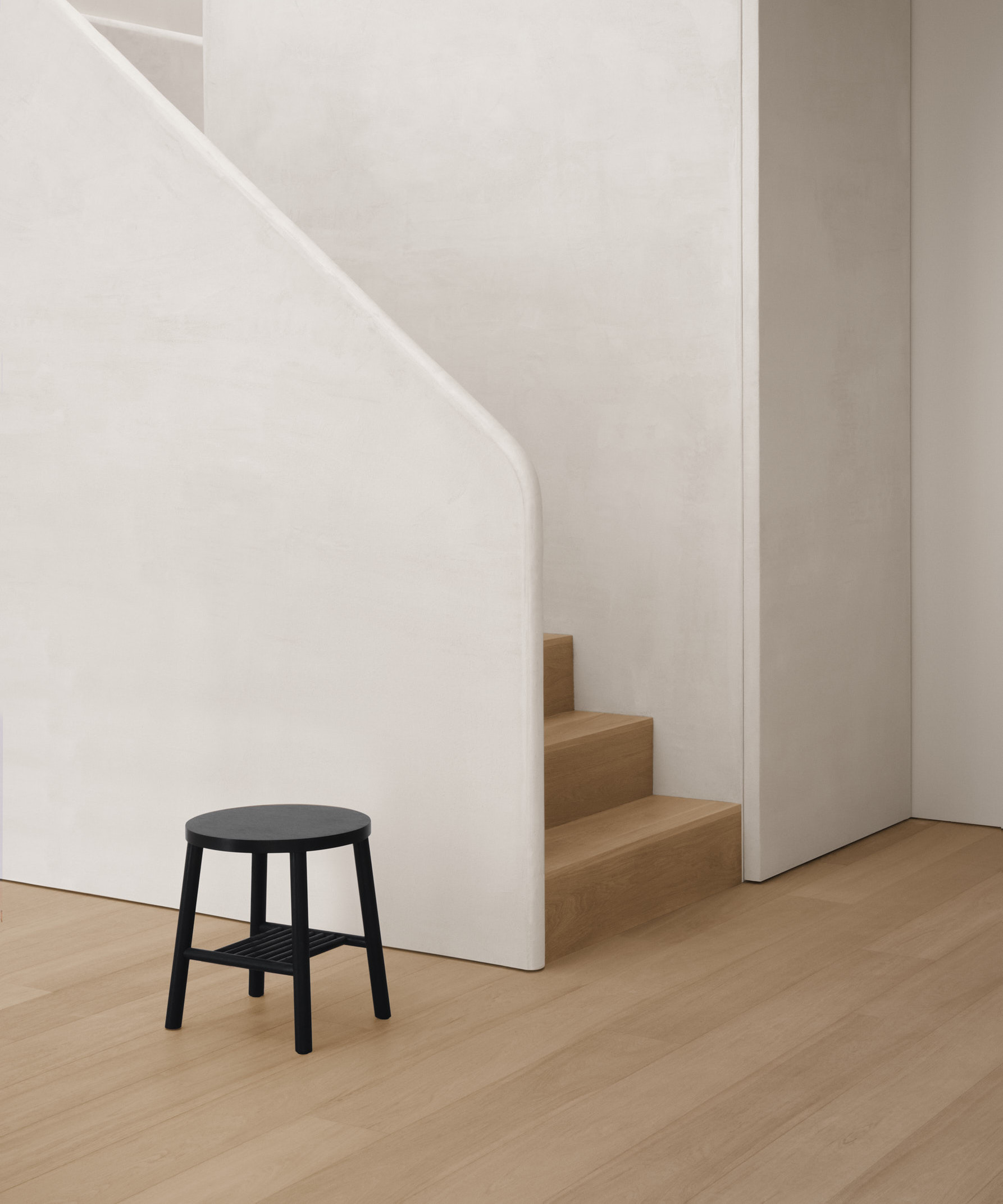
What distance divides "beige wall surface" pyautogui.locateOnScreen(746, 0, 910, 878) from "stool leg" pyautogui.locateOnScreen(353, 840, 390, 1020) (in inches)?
51.3

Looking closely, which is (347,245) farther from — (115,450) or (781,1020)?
(781,1020)

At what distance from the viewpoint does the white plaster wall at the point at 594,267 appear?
3.66 metres

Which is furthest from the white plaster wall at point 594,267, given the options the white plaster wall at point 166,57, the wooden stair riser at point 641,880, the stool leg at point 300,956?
the white plaster wall at point 166,57

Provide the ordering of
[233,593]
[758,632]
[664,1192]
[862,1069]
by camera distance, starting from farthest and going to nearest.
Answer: [758,632] → [233,593] → [862,1069] → [664,1192]

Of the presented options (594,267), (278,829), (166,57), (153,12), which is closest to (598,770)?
(278,829)

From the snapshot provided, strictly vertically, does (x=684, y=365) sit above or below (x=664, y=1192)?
above

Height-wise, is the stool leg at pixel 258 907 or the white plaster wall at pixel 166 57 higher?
the white plaster wall at pixel 166 57

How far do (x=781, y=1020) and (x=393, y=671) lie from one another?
109 centimetres

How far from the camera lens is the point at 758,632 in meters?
3.65

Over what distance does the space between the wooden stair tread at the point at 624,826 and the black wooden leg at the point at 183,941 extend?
2.63ft

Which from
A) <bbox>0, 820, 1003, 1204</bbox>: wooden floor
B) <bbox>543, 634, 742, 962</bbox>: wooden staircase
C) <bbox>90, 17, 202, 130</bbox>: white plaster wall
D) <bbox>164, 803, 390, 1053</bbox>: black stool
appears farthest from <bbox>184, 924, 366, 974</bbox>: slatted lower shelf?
<bbox>90, 17, 202, 130</bbox>: white plaster wall

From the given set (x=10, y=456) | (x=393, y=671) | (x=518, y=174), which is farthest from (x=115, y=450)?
(x=518, y=174)

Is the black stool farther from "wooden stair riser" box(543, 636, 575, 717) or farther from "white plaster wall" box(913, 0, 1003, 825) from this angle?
"white plaster wall" box(913, 0, 1003, 825)

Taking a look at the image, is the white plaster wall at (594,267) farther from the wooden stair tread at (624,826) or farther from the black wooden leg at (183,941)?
the black wooden leg at (183,941)
